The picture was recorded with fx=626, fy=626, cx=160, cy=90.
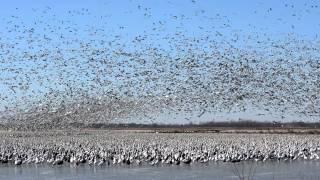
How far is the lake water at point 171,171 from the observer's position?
23.6 metres

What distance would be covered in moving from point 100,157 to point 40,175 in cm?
710

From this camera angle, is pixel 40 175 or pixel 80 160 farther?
pixel 80 160

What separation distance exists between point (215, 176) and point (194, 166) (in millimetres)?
4784

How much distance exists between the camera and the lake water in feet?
77.5

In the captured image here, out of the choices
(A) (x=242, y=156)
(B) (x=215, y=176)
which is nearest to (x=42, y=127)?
(A) (x=242, y=156)

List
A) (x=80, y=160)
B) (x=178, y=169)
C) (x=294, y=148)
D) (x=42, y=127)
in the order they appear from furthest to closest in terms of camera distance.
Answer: (x=42, y=127)
(x=294, y=148)
(x=80, y=160)
(x=178, y=169)

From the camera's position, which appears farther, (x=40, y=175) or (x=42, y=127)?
(x=42, y=127)

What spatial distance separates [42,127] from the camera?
49719 mm

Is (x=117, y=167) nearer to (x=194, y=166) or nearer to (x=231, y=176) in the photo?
(x=194, y=166)

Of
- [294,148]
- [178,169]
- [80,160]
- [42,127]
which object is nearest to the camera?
[178,169]

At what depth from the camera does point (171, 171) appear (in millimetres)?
26047

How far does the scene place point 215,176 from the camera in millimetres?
23656

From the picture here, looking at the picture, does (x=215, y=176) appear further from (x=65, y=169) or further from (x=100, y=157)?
(x=100, y=157)

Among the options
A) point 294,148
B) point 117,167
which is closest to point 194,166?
point 117,167
